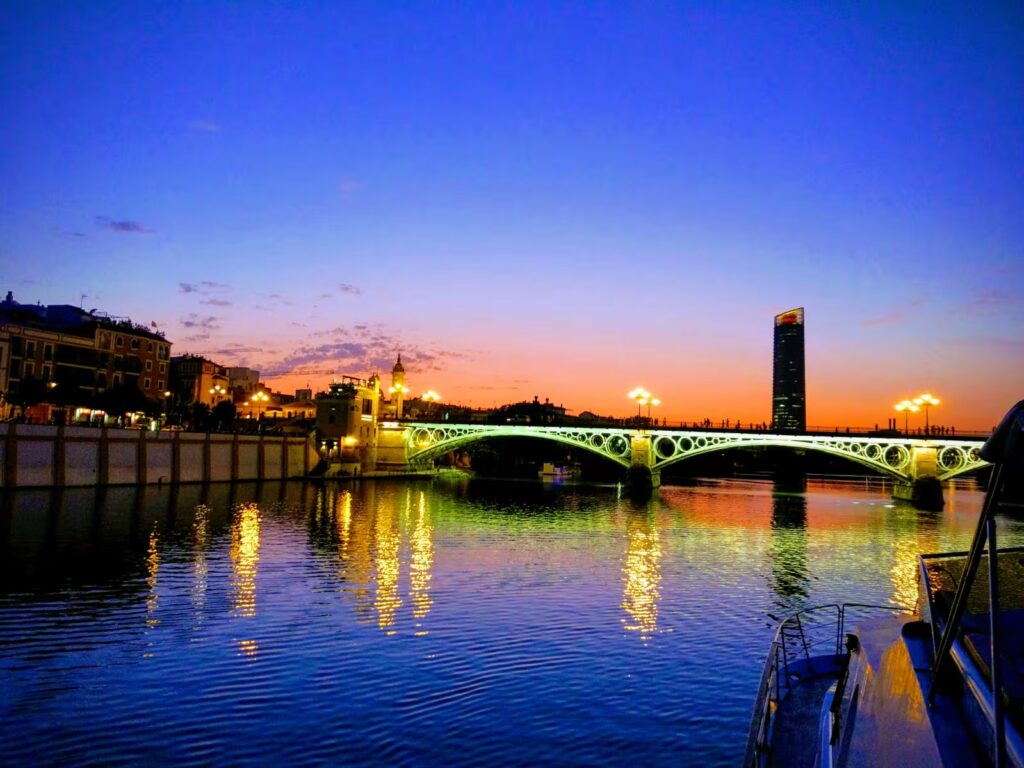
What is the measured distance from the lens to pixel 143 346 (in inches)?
4488

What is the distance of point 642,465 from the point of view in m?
104

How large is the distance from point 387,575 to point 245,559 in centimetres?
746

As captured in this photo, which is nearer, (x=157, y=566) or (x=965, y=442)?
(x=157, y=566)

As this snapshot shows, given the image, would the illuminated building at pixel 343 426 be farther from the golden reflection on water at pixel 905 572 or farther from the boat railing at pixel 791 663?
the boat railing at pixel 791 663

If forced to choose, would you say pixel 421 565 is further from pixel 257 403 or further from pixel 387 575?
pixel 257 403

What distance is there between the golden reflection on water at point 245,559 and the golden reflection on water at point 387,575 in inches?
169

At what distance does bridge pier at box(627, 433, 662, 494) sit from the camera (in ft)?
332

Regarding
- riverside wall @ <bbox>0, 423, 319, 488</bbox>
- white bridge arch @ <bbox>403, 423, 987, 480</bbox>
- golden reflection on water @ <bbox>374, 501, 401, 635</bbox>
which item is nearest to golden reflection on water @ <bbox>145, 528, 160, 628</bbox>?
golden reflection on water @ <bbox>374, 501, 401, 635</bbox>

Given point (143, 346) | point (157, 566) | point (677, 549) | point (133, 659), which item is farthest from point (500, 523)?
point (143, 346)

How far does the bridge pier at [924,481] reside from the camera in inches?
3531

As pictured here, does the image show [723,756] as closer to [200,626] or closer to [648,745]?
[648,745]

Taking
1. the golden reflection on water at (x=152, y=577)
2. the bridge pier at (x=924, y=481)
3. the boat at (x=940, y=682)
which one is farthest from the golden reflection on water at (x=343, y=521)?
the bridge pier at (x=924, y=481)

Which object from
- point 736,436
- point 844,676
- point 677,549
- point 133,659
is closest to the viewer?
point 844,676

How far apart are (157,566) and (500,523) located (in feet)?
95.4
